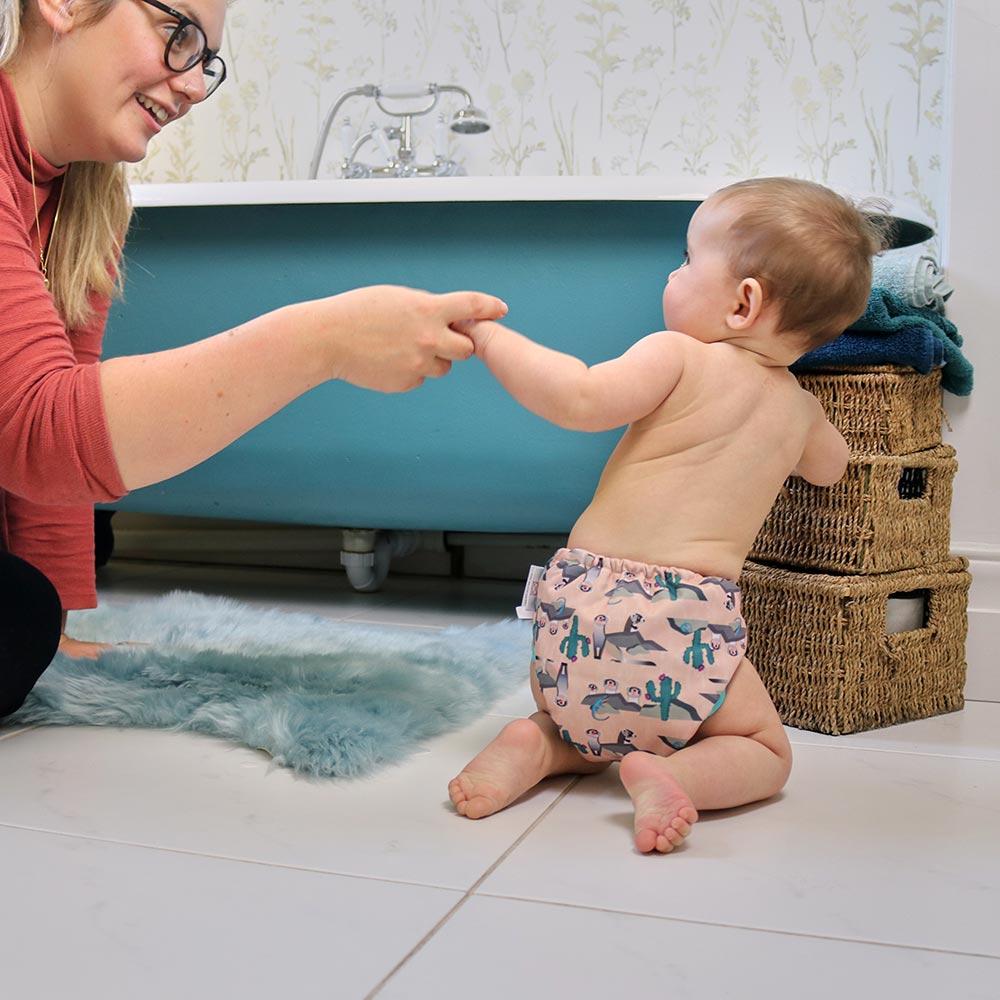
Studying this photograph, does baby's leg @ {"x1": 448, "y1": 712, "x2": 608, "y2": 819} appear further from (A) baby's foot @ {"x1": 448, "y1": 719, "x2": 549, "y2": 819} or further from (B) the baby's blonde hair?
(B) the baby's blonde hair

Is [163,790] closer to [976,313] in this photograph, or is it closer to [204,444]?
[204,444]

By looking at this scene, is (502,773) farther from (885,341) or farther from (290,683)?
(885,341)

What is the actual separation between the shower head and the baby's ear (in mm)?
1711

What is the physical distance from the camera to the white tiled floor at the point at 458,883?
0.77 metres

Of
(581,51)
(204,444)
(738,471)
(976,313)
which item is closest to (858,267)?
(738,471)

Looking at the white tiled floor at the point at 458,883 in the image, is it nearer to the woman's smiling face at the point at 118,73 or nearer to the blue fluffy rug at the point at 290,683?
the blue fluffy rug at the point at 290,683

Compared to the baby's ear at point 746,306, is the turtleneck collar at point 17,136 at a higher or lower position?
higher

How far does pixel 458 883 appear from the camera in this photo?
923 millimetres

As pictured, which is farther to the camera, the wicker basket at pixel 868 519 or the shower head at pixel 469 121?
the shower head at pixel 469 121

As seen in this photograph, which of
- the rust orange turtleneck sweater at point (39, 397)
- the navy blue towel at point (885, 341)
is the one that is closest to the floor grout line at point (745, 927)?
the rust orange turtleneck sweater at point (39, 397)

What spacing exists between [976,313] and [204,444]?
1.15 m

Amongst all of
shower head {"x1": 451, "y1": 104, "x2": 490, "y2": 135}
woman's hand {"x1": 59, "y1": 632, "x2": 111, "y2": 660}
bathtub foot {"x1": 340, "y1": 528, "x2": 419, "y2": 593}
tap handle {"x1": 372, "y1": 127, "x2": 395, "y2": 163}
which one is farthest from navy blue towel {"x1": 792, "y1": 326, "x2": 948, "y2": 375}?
tap handle {"x1": 372, "y1": 127, "x2": 395, "y2": 163}

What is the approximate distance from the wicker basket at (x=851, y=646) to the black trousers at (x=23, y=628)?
879 mm

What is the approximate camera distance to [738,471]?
48.1 inches
